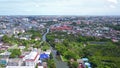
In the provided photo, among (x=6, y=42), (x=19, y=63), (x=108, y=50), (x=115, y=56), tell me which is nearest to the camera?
(x=19, y=63)

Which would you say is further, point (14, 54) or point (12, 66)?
point (14, 54)

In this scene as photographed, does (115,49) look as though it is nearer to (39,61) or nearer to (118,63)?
(118,63)

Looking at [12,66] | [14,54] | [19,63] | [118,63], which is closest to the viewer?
[12,66]

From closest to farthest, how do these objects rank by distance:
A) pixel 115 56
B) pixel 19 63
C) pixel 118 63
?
pixel 19 63, pixel 118 63, pixel 115 56

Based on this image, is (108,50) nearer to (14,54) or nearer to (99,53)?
(99,53)

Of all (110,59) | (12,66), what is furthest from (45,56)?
(110,59)

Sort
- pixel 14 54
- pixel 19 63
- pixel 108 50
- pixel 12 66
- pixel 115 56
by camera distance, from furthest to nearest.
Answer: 1. pixel 108 50
2. pixel 115 56
3. pixel 14 54
4. pixel 19 63
5. pixel 12 66

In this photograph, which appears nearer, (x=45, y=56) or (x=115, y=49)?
(x=45, y=56)

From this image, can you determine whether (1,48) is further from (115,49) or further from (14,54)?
(115,49)

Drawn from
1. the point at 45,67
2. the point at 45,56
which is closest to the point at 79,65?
the point at 45,67
